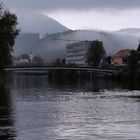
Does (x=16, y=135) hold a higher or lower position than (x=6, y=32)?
lower

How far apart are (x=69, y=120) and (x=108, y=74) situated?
14855cm

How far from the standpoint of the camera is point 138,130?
30766 mm

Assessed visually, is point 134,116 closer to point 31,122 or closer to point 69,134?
point 31,122

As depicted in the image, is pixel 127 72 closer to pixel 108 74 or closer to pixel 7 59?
pixel 108 74

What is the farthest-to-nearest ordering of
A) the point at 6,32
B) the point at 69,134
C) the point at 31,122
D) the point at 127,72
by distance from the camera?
the point at 127,72 < the point at 6,32 < the point at 31,122 < the point at 69,134

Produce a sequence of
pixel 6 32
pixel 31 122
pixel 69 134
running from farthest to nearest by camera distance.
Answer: pixel 6 32 → pixel 31 122 → pixel 69 134

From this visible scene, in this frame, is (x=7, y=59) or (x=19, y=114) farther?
(x=7, y=59)

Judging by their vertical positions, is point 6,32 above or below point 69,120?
above

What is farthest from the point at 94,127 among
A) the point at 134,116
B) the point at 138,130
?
the point at 134,116

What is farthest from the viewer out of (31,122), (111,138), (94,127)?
(31,122)

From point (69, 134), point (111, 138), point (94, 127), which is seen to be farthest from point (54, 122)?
point (111, 138)

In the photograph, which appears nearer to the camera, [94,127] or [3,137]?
[3,137]

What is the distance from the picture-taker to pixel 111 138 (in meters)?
27.5

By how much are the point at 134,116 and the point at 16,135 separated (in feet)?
46.0
